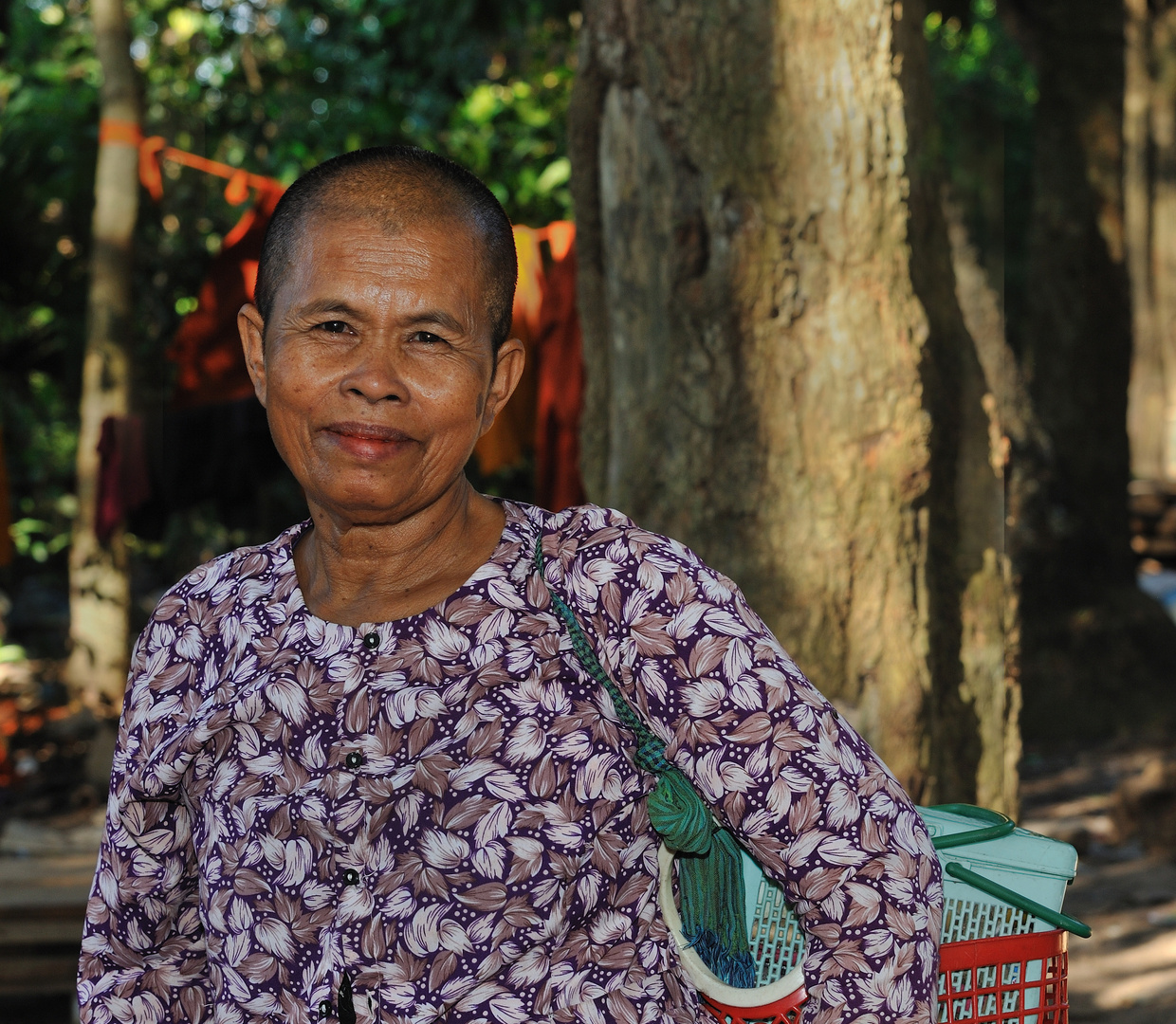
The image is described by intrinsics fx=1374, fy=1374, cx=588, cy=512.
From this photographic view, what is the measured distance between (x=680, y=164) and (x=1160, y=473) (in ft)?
51.0

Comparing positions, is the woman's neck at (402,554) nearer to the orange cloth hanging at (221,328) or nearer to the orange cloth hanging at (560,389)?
the orange cloth hanging at (560,389)

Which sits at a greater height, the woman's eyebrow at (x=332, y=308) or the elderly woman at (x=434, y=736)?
the woman's eyebrow at (x=332, y=308)

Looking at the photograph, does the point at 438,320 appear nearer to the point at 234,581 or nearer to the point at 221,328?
the point at 234,581

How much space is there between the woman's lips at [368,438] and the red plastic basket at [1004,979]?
2.64ft

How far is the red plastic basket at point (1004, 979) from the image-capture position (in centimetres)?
147

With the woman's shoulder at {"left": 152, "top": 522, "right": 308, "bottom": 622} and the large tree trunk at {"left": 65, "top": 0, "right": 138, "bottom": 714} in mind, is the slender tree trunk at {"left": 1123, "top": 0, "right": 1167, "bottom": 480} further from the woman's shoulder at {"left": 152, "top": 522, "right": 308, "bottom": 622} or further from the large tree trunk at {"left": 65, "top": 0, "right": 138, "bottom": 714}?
the woman's shoulder at {"left": 152, "top": 522, "right": 308, "bottom": 622}

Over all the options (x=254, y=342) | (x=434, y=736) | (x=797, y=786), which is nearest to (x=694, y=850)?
(x=797, y=786)

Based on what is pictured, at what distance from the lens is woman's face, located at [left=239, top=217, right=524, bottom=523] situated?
1.50m

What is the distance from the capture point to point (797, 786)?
1.35 metres

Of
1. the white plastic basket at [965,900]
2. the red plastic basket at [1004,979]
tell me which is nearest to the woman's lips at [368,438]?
the white plastic basket at [965,900]

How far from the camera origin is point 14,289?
259 inches

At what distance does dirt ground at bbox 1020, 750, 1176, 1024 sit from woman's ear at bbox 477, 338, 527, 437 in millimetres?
3297

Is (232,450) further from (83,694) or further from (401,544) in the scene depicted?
(401,544)

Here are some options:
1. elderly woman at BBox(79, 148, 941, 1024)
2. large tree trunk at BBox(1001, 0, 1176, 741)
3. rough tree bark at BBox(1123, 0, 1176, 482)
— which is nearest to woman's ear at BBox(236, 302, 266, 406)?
elderly woman at BBox(79, 148, 941, 1024)
